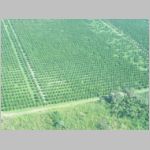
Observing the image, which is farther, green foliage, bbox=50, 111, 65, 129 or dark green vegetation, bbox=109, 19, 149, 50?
dark green vegetation, bbox=109, 19, 149, 50

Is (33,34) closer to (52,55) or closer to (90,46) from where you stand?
(52,55)

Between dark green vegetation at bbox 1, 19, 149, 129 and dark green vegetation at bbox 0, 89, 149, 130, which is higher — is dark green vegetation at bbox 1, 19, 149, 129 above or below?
above

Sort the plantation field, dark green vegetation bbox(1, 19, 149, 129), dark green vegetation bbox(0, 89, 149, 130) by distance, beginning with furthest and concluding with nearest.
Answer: the plantation field → dark green vegetation bbox(1, 19, 149, 129) → dark green vegetation bbox(0, 89, 149, 130)

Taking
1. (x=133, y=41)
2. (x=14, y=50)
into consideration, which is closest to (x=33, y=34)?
(x=14, y=50)

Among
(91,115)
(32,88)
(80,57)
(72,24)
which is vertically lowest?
(91,115)

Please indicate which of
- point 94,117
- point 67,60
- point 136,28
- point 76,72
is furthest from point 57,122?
point 136,28

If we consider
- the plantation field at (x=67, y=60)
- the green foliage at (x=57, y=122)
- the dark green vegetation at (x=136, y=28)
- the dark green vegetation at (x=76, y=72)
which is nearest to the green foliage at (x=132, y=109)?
the dark green vegetation at (x=76, y=72)

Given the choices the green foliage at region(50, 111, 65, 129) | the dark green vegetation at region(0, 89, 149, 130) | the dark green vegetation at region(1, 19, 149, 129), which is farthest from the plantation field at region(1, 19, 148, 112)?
the green foliage at region(50, 111, 65, 129)

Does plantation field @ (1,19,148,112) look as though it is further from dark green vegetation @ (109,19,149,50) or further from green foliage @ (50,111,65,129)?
green foliage @ (50,111,65,129)
